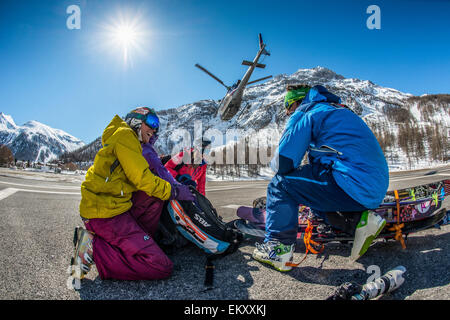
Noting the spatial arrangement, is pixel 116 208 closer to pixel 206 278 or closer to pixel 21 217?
pixel 206 278

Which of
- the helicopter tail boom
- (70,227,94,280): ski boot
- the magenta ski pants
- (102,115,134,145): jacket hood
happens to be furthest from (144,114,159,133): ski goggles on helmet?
the helicopter tail boom

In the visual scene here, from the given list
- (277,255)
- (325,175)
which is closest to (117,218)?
(277,255)

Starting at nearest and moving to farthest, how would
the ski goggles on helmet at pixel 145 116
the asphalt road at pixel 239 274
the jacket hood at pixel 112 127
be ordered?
1. the asphalt road at pixel 239 274
2. the jacket hood at pixel 112 127
3. the ski goggles on helmet at pixel 145 116

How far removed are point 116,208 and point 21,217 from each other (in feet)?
10.3

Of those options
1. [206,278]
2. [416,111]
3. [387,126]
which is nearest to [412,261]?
[206,278]

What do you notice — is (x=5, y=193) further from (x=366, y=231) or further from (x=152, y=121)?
(x=366, y=231)

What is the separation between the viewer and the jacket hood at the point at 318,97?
2149mm

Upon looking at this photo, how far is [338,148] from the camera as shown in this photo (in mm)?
1960

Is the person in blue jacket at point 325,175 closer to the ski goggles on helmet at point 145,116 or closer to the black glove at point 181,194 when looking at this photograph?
the black glove at point 181,194

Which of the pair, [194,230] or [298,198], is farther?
[194,230]

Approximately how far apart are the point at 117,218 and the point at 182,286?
832mm

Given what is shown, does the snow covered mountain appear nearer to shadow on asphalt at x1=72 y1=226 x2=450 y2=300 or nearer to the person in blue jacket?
the person in blue jacket

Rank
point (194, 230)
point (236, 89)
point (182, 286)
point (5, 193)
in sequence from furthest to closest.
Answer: point (236, 89)
point (5, 193)
point (194, 230)
point (182, 286)

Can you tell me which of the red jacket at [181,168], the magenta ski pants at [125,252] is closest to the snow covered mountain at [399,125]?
the red jacket at [181,168]
